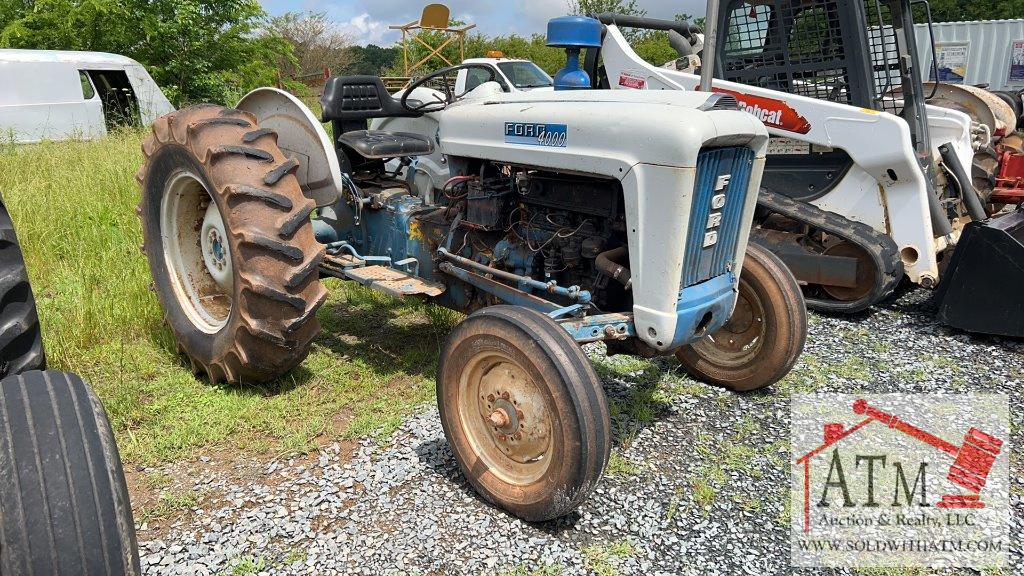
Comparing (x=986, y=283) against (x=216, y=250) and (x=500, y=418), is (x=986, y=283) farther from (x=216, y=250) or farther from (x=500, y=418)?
(x=216, y=250)

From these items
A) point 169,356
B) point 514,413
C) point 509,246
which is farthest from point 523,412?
point 169,356

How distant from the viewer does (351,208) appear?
4.10m

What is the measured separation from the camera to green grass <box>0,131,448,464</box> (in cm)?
315

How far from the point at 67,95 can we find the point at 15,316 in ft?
31.9

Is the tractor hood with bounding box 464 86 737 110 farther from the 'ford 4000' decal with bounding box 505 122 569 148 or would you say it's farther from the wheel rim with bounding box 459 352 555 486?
the wheel rim with bounding box 459 352 555 486

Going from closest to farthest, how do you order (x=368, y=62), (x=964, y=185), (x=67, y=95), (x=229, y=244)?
(x=229, y=244)
(x=964, y=185)
(x=67, y=95)
(x=368, y=62)

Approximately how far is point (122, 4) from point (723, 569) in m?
15.9

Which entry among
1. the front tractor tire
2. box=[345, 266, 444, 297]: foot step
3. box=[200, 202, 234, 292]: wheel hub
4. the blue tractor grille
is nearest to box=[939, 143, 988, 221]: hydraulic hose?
the blue tractor grille

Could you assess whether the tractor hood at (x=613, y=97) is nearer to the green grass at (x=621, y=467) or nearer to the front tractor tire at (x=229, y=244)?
the front tractor tire at (x=229, y=244)

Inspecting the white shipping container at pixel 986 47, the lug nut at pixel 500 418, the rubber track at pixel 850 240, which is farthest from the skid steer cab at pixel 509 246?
the white shipping container at pixel 986 47

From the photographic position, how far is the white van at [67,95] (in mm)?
10172

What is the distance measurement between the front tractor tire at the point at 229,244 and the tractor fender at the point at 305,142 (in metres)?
0.26

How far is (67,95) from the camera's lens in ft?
34.8

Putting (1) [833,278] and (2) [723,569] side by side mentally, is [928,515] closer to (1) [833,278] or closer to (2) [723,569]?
(2) [723,569]
